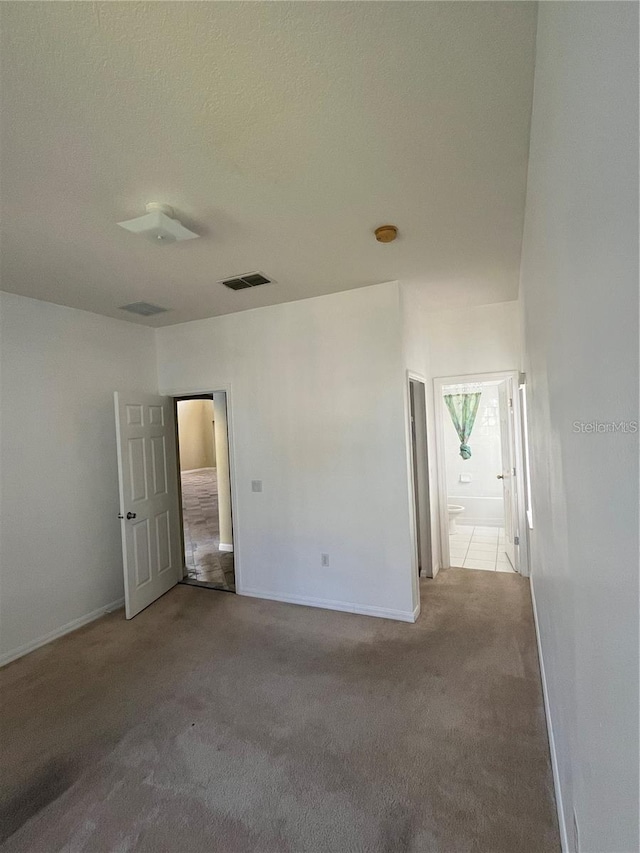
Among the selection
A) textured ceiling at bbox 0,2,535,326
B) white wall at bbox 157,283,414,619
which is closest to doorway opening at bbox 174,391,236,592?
white wall at bbox 157,283,414,619

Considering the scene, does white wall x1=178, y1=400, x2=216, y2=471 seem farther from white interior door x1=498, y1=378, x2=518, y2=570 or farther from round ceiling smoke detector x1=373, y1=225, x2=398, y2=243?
round ceiling smoke detector x1=373, y1=225, x2=398, y2=243

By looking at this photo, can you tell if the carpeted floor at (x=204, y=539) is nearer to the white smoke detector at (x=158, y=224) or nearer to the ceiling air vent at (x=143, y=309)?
the ceiling air vent at (x=143, y=309)

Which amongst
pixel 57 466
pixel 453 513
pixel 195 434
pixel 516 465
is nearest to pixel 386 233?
pixel 516 465

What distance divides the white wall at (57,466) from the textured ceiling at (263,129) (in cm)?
80

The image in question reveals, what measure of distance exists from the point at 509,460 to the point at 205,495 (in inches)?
255

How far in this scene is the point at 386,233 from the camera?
2289 millimetres

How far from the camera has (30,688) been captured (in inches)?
99.7

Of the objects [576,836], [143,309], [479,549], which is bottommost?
[479,549]

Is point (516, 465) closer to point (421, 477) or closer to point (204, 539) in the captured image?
point (421, 477)

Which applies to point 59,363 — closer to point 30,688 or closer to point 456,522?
point 30,688

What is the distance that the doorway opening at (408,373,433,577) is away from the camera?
405 centimetres

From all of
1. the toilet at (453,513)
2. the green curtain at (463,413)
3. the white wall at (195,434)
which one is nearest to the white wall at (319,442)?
the toilet at (453,513)

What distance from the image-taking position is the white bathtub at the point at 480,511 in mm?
6016

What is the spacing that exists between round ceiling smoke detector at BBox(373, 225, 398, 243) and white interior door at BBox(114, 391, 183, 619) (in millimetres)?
2522
